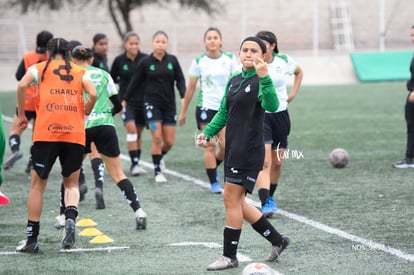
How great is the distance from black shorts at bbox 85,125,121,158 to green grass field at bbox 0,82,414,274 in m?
0.79

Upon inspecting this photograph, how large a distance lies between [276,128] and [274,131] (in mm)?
42

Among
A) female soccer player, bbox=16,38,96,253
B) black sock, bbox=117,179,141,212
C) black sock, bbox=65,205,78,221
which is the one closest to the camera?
female soccer player, bbox=16,38,96,253

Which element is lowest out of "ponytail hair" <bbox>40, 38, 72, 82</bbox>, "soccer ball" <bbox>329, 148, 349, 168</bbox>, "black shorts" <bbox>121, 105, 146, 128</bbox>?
"soccer ball" <bbox>329, 148, 349, 168</bbox>

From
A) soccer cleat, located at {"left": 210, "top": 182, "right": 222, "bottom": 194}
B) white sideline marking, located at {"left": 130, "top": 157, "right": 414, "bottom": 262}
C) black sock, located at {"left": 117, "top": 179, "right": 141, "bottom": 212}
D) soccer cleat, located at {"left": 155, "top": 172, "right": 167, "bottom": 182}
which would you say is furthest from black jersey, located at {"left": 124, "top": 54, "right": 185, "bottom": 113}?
black sock, located at {"left": 117, "top": 179, "right": 141, "bottom": 212}

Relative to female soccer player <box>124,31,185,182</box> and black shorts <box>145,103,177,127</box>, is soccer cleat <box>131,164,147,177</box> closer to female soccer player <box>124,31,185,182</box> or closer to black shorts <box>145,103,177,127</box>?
female soccer player <box>124,31,185,182</box>

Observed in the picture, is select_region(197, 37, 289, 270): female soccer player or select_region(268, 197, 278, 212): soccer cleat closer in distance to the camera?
select_region(197, 37, 289, 270): female soccer player

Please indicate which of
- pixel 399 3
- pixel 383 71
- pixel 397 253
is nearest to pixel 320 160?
pixel 397 253

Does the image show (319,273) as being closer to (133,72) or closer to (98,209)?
(98,209)

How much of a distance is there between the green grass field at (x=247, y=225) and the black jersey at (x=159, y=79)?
1.11 meters

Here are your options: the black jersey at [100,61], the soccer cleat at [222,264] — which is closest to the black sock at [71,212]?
the soccer cleat at [222,264]

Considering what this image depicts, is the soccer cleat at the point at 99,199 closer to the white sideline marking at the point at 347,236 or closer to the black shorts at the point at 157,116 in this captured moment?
the white sideline marking at the point at 347,236

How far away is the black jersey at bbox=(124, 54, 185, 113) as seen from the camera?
1264 cm

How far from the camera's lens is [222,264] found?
723 centimetres

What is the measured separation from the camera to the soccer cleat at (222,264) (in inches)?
285
